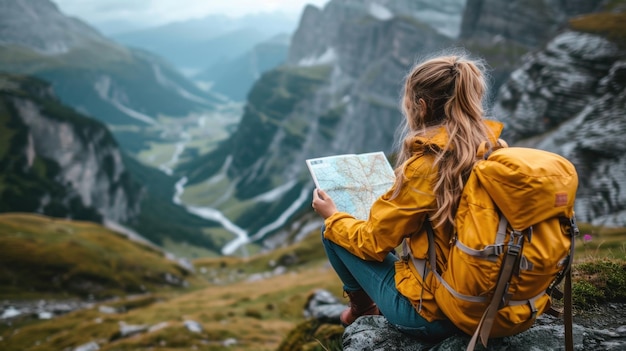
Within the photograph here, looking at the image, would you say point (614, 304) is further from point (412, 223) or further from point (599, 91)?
point (599, 91)

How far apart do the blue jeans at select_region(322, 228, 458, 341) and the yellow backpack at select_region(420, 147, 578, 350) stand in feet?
3.72

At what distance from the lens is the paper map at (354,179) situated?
7.66m

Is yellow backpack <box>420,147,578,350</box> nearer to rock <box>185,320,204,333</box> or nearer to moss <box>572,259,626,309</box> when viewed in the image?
moss <box>572,259,626,309</box>

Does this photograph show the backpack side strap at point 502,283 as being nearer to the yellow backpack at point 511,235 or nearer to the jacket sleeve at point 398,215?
the yellow backpack at point 511,235

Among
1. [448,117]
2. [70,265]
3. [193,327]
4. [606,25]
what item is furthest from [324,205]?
[70,265]

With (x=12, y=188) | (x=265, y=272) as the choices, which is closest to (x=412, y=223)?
(x=265, y=272)

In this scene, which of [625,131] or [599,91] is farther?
[599,91]

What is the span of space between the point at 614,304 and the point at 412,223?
5.51 m

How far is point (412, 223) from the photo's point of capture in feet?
18.4

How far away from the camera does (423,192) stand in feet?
17.9

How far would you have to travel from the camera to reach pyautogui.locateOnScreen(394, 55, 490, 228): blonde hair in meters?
5.29

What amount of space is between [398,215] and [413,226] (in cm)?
29

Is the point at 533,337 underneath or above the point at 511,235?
underneath

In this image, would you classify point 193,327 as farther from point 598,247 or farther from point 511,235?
point 511,235
